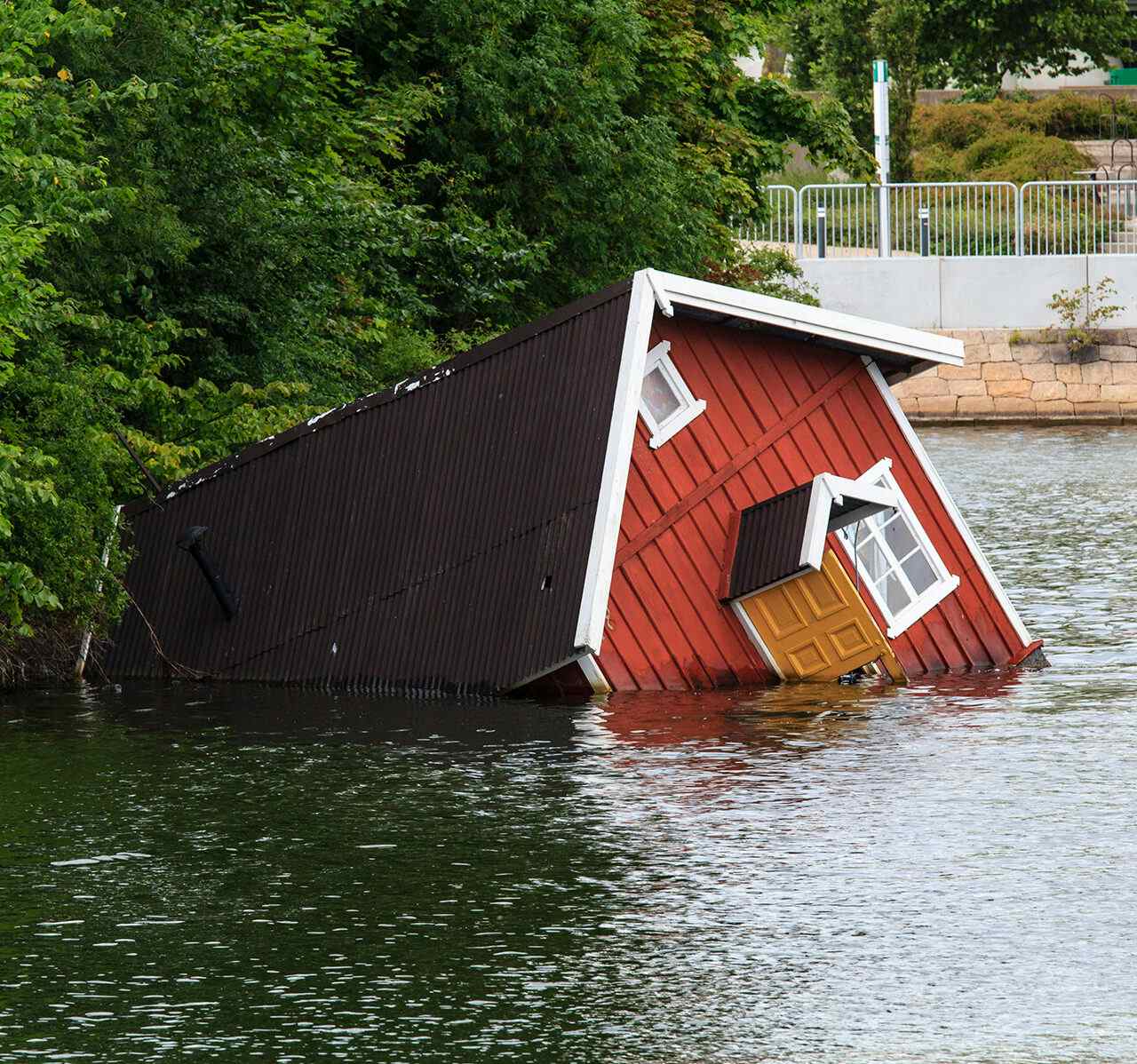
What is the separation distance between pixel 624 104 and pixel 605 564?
65.1 feet

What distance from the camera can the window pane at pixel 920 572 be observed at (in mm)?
23156

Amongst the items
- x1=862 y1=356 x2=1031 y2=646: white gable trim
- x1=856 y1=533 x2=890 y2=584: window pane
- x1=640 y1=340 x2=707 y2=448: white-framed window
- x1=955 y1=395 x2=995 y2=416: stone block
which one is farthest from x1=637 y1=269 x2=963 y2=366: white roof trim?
x1=955 y1=395 x2=995 y2=416: stone block

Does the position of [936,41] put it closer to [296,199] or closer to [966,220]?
[966,220]

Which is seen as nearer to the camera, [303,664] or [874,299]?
[303,664]

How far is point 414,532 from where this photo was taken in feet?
72.5

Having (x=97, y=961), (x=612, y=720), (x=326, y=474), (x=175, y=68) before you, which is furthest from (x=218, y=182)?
(x=97, y=961)

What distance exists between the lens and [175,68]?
27.9 meters

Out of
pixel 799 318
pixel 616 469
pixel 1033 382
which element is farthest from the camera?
pixel 1033 382

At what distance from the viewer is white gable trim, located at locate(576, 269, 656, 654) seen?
68.0 ft

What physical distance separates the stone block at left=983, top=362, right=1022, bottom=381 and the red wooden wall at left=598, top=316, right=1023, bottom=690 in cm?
2823

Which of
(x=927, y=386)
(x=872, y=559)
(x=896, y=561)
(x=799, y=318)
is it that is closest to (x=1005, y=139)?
(x=927, y=386)

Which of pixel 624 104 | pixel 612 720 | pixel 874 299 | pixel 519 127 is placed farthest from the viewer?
pixel 874 299

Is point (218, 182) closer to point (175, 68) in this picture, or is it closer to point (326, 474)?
point (175, 68)

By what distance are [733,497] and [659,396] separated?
1.19 metres
